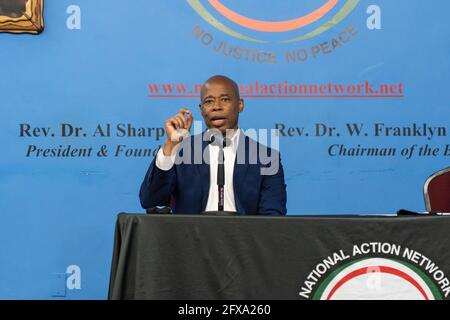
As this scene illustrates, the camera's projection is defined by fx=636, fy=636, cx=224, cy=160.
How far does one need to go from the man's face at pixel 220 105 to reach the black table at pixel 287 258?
767mm

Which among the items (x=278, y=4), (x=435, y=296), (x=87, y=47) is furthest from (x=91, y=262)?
(x=435, y=296)

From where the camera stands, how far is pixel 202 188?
253 cm

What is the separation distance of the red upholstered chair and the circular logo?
1.05m

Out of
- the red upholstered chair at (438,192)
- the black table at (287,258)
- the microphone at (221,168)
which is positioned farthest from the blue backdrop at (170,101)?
the black table at (287,258)

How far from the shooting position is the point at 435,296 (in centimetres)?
188

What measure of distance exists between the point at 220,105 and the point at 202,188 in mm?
362

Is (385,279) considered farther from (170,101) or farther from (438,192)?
(170,101)

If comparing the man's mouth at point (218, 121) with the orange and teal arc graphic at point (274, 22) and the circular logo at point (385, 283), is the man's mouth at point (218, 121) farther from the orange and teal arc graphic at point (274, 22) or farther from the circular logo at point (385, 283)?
the circular logo at point (385, 283)

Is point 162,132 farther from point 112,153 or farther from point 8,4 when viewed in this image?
point 8,4

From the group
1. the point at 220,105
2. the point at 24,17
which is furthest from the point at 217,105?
the point at 24,17

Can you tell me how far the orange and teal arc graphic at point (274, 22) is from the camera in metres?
3.28

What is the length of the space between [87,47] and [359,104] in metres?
1.43

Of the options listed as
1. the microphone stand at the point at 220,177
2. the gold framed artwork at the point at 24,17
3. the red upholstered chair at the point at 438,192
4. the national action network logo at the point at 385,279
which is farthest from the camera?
the gold framed artwork at the point at 24,17

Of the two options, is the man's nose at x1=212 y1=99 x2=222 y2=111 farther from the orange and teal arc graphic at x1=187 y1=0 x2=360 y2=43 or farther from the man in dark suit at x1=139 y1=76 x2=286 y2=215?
the orange and teal arc graphic at x1=187 y1=0 x2=360 y2=43
